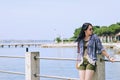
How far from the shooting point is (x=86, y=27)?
607 centimetres

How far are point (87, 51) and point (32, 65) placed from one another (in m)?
1.42

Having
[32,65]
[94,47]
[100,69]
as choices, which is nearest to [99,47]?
[94,47]

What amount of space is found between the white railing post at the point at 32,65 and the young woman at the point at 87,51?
1.23 m

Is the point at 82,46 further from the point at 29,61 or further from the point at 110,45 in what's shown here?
the point at 110,45

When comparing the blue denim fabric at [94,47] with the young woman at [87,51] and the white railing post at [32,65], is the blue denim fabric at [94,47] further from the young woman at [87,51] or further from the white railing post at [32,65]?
the white railing post at [32,65]

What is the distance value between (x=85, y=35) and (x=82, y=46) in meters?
0.19

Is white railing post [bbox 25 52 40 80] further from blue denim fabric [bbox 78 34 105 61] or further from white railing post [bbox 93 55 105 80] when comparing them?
white railing post [bbox 93 55 105 80]

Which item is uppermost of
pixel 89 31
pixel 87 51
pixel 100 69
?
pixel 89 31

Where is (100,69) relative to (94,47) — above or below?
below

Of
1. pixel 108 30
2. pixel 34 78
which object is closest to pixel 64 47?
pixel 108 30

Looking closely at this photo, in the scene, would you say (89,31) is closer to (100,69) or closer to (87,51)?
(87,51)

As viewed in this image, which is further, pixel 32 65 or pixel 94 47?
pixel 32 65

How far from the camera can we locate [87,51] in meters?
5.98

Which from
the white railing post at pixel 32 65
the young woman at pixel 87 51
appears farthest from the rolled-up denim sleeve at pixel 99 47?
the white railing post at pixel 32 65
